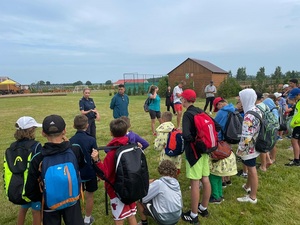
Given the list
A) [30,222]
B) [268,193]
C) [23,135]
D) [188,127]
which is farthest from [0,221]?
A: [268,193]

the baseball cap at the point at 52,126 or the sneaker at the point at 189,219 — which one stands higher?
the baseball cap at the point at 52,126

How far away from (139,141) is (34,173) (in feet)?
4.94

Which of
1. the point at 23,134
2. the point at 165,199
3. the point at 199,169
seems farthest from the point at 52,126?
the point at 199,169

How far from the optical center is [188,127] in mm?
3191

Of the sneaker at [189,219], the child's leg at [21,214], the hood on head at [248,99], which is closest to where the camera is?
the child's leg at [21,214]

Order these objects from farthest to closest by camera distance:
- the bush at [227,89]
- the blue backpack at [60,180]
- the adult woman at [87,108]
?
the bush at [227,89]
the adult woman at [87,108]
the blue backpack at [60,180]

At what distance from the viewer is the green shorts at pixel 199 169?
10.8ft

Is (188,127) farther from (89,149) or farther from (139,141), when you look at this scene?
(89,149)

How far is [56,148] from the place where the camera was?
2.26 metres

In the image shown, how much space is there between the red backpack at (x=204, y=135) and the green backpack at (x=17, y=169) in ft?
6.39

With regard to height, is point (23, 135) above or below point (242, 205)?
above

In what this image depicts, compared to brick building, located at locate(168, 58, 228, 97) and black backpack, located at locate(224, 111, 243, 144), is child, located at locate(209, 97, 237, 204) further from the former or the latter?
brick building, located at locate(168, 58, 228, 97)

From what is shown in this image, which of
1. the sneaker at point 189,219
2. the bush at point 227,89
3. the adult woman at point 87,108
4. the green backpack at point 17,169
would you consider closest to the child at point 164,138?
the sneaker at point 189,219

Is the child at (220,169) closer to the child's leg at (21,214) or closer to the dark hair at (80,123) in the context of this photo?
the dark hair at (80,123)
